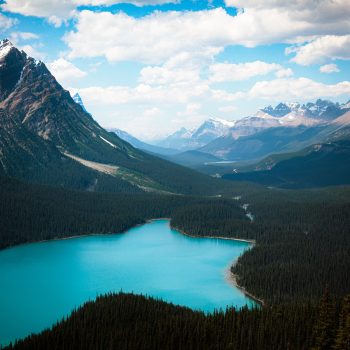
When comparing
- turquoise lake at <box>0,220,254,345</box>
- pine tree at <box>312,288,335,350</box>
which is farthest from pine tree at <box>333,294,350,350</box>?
turquoise lake at <box>0,220,254,345</box>

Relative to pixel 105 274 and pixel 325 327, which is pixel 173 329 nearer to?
pixel 325 327

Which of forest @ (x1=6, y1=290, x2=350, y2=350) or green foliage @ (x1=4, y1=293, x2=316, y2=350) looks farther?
green foliage @ (x1=4, y1=293, x2=316, y2=350)

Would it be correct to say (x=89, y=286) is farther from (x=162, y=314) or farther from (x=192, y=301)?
(x=162, y=314)

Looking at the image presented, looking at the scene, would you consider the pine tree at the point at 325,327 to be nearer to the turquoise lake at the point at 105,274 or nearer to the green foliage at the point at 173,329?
the green foliage at the point at 173,329

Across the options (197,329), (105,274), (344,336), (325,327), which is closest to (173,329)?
(197,329)

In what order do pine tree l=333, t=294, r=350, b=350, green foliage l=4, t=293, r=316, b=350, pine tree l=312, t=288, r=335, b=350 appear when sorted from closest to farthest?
pine tree l=333, t=294, r=350, b=350
pine tree l=312, t=288, r=335, b=350
green foliage l=4, t=293, r=316, b=350

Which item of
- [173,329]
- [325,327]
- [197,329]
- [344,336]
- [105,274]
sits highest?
[344,336]

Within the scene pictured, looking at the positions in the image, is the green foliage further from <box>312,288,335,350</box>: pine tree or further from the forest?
<box>312,288,335,350</box>: pine tree

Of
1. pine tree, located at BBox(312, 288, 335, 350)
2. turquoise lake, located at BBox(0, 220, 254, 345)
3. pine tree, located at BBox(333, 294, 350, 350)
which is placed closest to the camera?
pine tree, located at BBox(333, 294, 350, 350)
